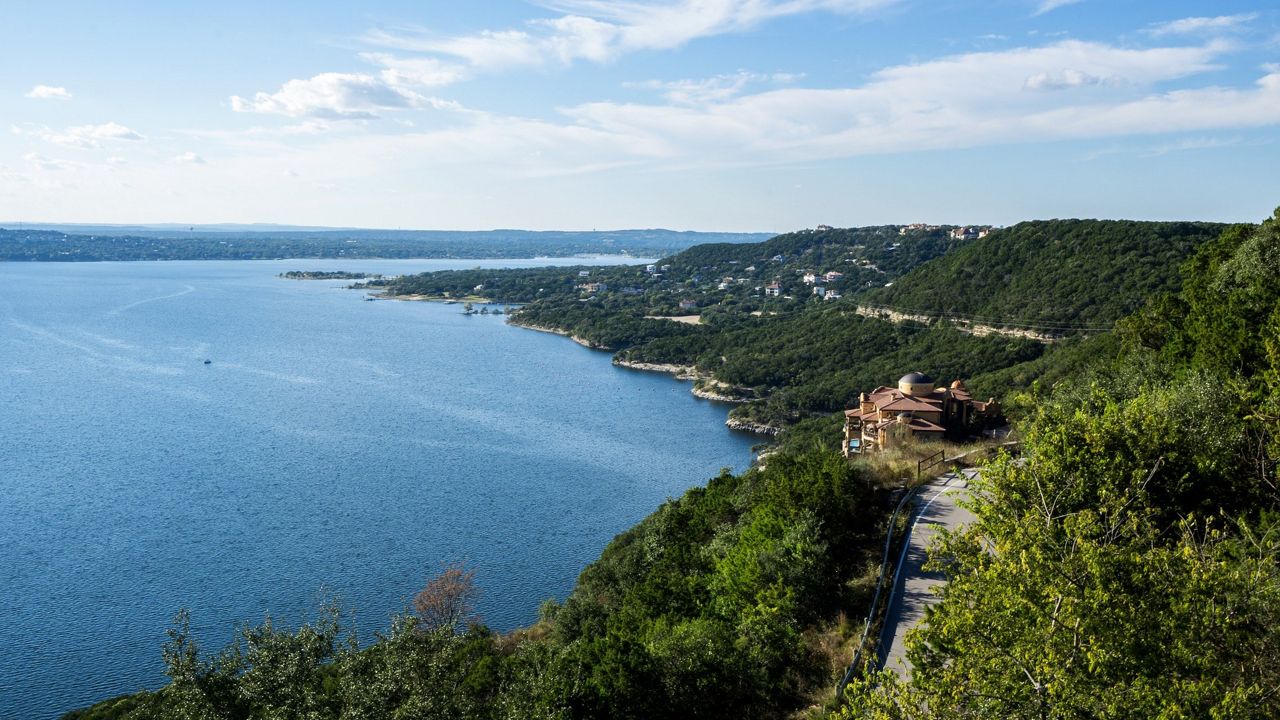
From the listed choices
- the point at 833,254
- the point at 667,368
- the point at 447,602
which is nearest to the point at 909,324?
the point at 667,368

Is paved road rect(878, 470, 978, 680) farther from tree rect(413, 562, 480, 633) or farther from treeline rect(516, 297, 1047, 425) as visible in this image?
treeline rect(516, 297, 1047, 425)

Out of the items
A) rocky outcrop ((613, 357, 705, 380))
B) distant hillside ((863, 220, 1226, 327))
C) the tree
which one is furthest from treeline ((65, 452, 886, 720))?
rocky outcrop ((613, 357, 705, 380))

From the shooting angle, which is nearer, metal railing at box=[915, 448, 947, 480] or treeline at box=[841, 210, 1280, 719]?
treeline at box=[841, 210, 1280, 719]

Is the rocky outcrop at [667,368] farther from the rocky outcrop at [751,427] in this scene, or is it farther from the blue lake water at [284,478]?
the rocky outcrop at [751,427]

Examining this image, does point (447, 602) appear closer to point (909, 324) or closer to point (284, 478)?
point (284, 478)

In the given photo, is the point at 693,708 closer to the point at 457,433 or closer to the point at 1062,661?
the point at 1062,661
